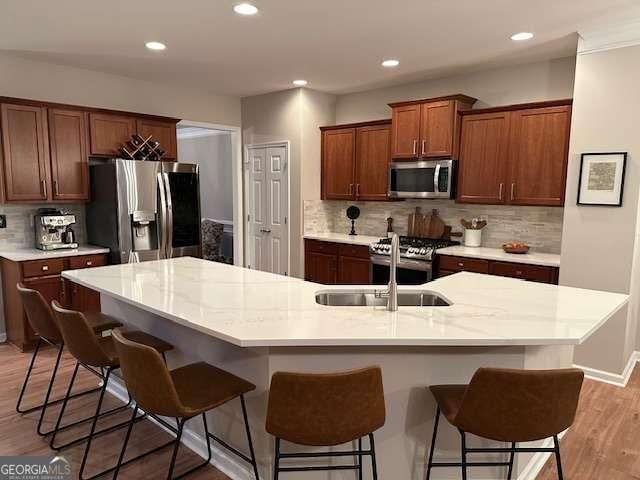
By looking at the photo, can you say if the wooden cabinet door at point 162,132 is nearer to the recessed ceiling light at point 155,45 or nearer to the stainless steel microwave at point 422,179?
the recessed ceiling light at point 155,45

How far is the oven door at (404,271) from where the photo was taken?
4418 mm

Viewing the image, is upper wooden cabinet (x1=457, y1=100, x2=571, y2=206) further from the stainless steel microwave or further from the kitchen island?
the kitchen island

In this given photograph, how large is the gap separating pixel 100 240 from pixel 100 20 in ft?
6.85

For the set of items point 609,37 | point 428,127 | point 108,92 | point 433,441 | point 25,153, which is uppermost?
point 609,37

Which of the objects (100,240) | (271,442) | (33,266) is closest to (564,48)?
(271,442)

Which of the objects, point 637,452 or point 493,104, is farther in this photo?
point 493,104

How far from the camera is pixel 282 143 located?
5.59m

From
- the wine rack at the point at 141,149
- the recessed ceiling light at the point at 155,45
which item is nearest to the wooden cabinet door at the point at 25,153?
the wine rack at the point at 141,149

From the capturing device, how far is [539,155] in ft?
12.9

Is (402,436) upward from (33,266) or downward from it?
downward

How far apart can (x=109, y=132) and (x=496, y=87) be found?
3912 millimetres

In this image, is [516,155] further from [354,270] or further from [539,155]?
[354,270]

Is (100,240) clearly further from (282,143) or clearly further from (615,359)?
(615,359)

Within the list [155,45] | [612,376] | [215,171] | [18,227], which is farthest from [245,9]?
[215,171]
